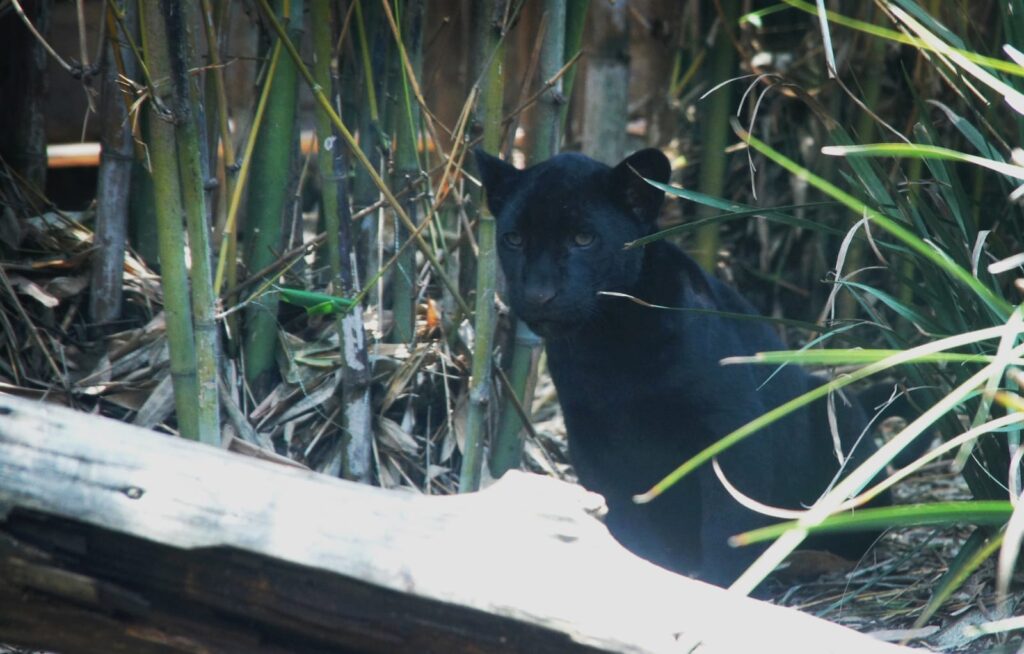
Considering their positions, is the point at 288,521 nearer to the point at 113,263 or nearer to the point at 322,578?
the point at 322,578

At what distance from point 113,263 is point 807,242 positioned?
3.12 m

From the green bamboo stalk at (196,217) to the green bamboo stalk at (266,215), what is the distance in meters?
0.52

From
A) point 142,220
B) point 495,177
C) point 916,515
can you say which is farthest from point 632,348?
Answer: point 142,220

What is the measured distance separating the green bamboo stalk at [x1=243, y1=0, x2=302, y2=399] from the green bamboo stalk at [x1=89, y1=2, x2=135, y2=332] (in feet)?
1.20

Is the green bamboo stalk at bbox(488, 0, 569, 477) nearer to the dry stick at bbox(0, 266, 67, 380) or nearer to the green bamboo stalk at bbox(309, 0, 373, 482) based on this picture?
the green bamboo stalk at bbox(309, 0, 373, 482)

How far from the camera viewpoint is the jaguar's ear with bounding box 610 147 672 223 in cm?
283

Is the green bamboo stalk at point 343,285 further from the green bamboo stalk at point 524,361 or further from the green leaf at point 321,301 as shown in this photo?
the green bamboo stalk at point 524,361

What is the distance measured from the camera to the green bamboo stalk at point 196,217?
7.49 feet

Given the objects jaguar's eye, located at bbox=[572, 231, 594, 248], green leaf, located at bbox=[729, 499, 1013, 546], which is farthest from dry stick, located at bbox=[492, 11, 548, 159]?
green leaf, located at bbox=[729, 499, 1013, 546]

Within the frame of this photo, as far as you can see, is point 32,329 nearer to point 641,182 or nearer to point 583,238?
point 583,238

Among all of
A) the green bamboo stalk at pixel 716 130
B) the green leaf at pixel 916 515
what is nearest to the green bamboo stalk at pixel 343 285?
the green leaf at pixel 916 515

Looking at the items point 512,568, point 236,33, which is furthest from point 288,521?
point 236,33

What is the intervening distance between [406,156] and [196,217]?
3.03 ft

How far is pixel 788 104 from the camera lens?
4.97 metres
